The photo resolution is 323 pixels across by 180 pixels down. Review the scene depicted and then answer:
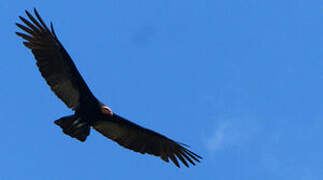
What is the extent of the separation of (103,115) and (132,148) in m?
1.27

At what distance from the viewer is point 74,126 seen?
17094 mm

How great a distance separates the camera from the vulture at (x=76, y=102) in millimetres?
17203

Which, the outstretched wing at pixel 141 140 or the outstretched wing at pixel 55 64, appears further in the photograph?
the outstretched wing at pixel 141 140

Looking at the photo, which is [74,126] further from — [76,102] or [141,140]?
[141,140]

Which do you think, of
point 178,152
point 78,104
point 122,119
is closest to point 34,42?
point 78,104

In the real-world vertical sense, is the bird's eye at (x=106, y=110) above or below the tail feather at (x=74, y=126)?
above

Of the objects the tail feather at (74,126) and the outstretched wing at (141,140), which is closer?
the tail feather at (74,126)

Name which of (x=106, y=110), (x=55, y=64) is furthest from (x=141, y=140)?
(x=55, y=64)

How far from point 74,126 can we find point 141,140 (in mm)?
2210

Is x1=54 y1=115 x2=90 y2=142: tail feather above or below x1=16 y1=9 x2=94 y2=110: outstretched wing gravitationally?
below

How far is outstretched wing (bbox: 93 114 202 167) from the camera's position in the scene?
60.3 feet

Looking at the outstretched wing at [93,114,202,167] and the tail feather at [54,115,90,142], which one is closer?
the tail feather at [54,115,90,142]

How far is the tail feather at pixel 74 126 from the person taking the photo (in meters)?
16.9

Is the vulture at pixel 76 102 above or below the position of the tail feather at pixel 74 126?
above
